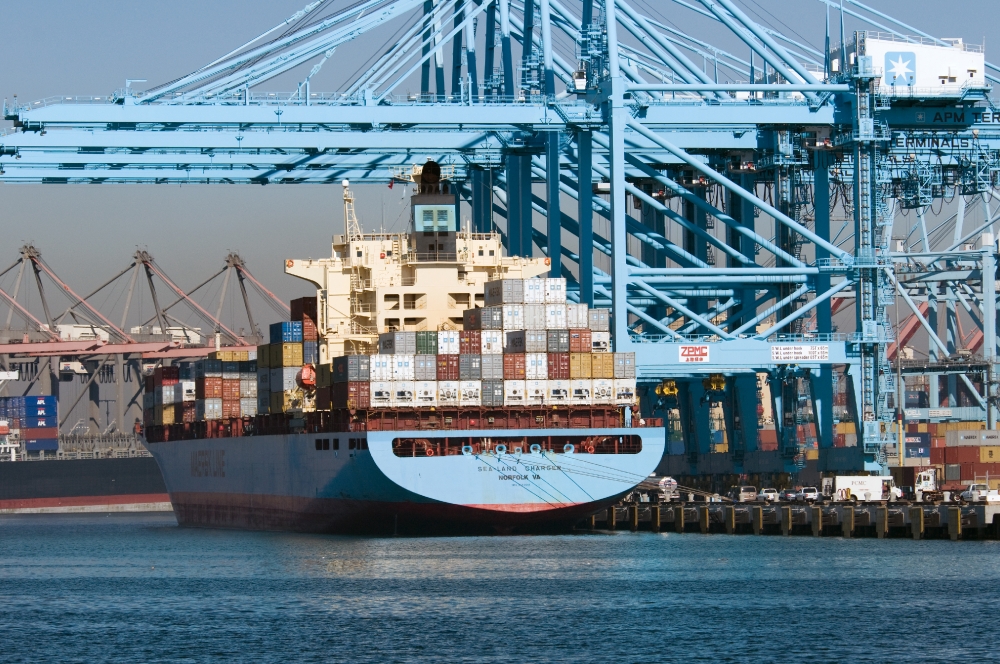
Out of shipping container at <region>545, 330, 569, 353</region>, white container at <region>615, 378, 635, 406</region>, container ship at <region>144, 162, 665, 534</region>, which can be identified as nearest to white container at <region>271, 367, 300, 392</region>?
container ship at <region>144, 162, 665, 534</region>

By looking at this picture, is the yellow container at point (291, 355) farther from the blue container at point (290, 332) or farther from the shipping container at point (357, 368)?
the shipping container at point (357, 368)

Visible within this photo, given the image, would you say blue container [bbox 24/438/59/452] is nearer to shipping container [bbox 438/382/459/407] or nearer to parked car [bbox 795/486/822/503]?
shipping container [bbox 438/382/459/407]

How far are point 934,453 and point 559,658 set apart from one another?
47.9 m

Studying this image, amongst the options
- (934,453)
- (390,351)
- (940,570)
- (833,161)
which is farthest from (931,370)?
(940,570)

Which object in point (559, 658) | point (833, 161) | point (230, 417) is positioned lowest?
point (559, 658)

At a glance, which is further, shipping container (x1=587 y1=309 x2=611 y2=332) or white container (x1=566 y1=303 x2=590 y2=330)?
shipping container (x1=587 y1=309 x2=611 y2=332)

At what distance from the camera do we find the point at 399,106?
54719mm

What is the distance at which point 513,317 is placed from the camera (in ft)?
166

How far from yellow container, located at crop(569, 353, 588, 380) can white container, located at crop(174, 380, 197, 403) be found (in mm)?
22447

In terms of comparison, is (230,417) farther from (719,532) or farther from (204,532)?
(719,532)

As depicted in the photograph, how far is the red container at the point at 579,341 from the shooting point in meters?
49.8

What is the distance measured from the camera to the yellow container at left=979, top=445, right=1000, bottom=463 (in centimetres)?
6656

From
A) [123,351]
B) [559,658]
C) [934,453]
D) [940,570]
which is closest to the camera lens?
[559,658]

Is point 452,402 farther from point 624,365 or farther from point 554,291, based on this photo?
point 624,365
